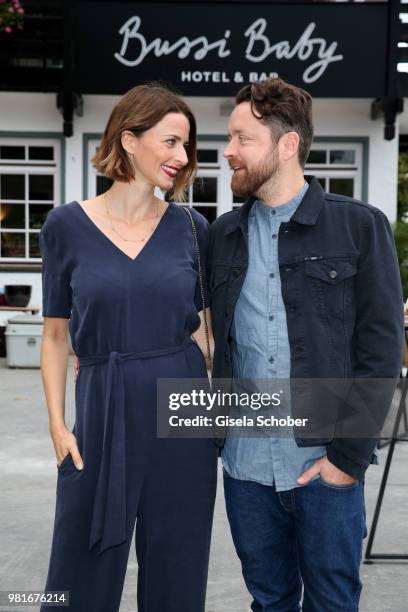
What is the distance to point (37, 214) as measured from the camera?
12844mm

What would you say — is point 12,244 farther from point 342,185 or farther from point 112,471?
point 112,471

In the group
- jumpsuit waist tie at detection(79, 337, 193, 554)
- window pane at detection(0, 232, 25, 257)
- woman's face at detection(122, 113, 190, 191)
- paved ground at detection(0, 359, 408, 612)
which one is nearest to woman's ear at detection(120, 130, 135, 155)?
woman's face at detection(122, 113, 190, 191)

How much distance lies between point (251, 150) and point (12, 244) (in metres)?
11.0

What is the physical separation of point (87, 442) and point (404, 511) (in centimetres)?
336

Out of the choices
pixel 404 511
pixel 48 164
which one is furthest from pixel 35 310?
pixel 404 511

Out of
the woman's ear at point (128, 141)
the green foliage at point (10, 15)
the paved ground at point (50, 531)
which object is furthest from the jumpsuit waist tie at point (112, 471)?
the green foliage at point (10, 15)

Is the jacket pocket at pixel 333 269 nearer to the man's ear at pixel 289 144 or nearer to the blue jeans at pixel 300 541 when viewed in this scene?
the man's ear at pixel 289 144

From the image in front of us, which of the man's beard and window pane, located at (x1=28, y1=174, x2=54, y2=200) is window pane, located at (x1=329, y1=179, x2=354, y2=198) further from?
the man's beard

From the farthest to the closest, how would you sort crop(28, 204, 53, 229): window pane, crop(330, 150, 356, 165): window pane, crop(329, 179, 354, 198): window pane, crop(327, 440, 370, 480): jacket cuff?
crop(28, 204, 53, 229): window pane → crop(329, 179, 354, 198): window pane → crop(330, 150, 356, 165): window pane → crop(327, 440, 370, 480): jacket cuff

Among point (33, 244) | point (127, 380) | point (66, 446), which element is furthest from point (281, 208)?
point (33, 244)

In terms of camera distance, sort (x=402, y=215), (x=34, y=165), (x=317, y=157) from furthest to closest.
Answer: (x=402, y=215) → (x=317, y=157) → (x=34, y=165)

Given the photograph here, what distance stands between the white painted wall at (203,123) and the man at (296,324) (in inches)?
399

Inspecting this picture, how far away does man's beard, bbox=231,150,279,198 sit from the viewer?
7.65ft

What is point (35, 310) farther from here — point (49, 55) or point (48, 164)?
point (49, 55)
